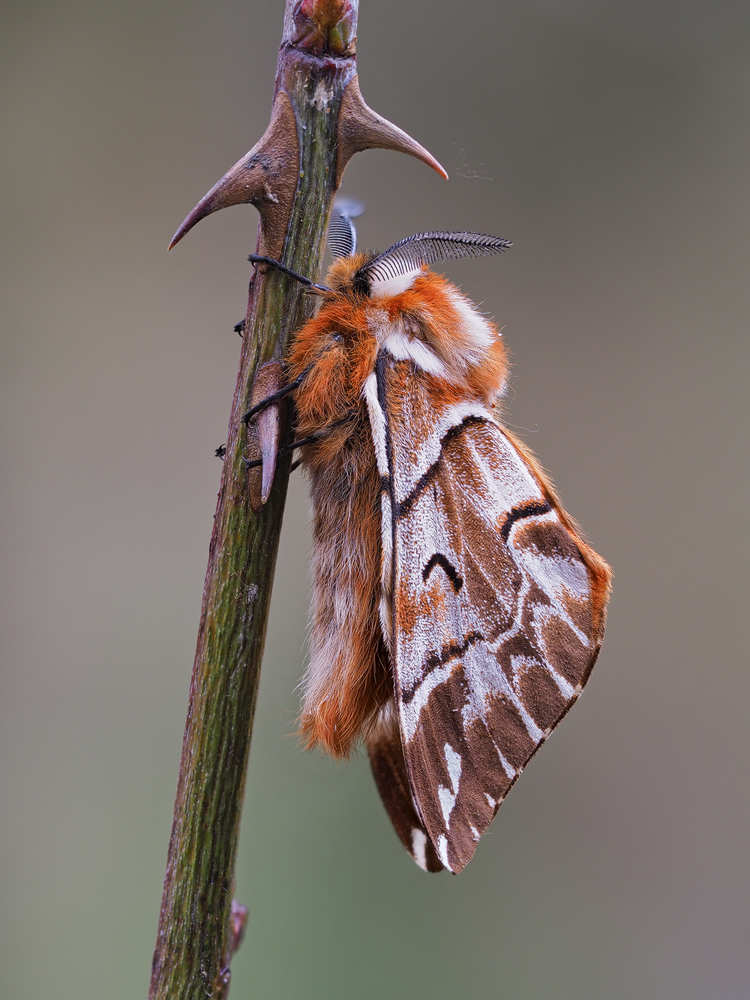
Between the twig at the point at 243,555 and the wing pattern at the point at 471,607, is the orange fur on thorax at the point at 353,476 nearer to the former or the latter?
the wing pattern at the point at 471,607

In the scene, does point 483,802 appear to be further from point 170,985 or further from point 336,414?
point 336,414

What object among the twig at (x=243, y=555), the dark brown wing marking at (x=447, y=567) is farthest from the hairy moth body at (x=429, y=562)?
the twig at (x=243, y=555)

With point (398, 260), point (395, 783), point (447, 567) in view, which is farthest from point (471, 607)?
point (398, 260)

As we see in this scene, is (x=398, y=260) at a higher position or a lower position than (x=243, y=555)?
higher

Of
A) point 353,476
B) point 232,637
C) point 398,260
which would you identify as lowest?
point 232,637

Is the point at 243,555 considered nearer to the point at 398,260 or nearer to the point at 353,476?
the point at 353,476

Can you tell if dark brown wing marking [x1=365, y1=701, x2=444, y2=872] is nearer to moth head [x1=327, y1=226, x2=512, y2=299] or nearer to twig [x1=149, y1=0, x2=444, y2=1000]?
twig [x1=149, y1=0, x2=444, y2=1000]

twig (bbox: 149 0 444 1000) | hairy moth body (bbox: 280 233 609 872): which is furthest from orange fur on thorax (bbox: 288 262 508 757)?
twig (bbox: 149 0 444 1000)

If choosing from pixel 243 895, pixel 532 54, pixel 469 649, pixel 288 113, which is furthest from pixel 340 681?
pixel 532 54
